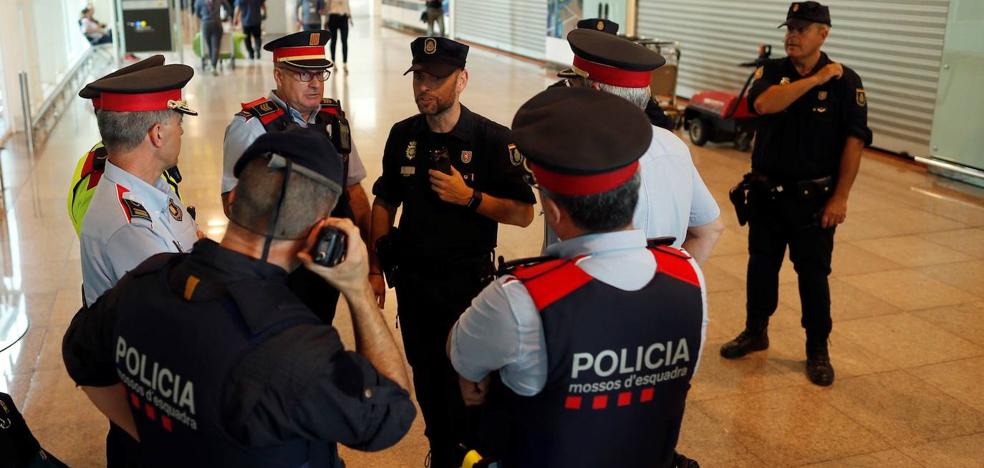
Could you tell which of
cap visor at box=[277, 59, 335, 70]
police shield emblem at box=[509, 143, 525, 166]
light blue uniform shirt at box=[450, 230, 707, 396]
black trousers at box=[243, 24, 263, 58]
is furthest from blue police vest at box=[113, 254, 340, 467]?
black trousers at box=[243, 24, 263, 58]

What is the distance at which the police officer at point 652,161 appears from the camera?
2.69m

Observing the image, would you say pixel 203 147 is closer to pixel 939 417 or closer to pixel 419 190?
pixel 419 190

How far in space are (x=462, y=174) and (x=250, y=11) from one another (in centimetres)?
1446

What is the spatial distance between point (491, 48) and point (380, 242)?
56.4 ft

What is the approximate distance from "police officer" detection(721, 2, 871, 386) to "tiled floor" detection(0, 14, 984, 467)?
355mm

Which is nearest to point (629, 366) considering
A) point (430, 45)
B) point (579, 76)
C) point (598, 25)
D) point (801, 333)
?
point (579, 76)

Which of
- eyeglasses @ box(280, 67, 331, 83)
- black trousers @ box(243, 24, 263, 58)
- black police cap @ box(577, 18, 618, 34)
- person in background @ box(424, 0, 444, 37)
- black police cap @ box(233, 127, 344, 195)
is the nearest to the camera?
black police cap @ box(233, 127, 344, 195)

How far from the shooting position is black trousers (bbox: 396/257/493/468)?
129 inches

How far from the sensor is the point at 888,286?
5562mm

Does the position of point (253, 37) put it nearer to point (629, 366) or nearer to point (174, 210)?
point (174, 210)

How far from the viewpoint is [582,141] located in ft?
6.09

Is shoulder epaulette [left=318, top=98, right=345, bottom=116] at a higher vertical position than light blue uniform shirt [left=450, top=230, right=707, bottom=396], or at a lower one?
higher

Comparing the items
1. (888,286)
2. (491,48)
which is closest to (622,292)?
(888,286)

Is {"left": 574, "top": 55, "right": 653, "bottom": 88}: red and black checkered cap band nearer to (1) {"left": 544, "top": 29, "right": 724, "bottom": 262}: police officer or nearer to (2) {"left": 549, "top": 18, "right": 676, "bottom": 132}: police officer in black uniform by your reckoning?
(1) {"left": 544, "top": 29, "right": 724, "bottom": 262}: police officer
